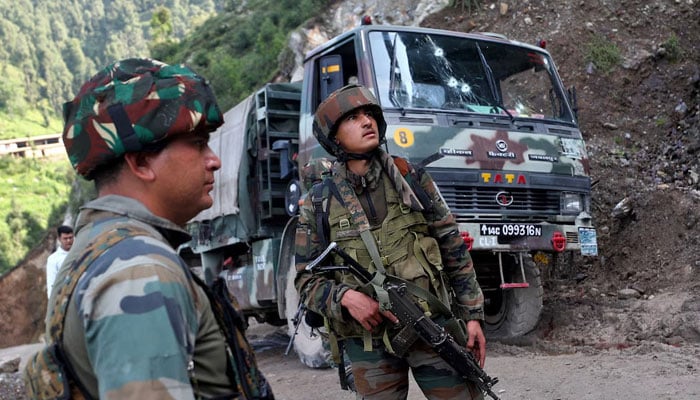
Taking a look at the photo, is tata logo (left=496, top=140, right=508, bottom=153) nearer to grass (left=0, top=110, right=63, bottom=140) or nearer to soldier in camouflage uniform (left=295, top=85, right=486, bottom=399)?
soldier in camouflage uniform (left=295, top=85, right=486, bottom=399)

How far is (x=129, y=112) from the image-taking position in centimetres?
128

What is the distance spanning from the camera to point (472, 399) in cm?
273

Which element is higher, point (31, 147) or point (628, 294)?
point (31, 147)

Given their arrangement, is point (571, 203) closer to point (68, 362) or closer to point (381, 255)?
point (381, 255)

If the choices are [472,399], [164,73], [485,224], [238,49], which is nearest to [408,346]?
[472,399]

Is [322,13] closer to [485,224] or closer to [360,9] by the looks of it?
[360,9]

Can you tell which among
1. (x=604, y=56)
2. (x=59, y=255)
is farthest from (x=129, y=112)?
(x=604, y=56)

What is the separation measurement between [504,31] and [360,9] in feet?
20.0

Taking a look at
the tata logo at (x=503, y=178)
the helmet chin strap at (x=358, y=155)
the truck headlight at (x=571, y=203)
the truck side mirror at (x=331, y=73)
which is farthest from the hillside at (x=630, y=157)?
the helmet chin strap at (x=358, y=155)

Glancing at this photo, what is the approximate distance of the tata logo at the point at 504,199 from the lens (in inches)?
221

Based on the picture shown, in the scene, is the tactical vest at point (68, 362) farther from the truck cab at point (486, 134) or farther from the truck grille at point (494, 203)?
the truck grille at point (494, 203)

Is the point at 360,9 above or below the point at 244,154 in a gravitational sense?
above

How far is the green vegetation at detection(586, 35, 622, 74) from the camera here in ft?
39.0

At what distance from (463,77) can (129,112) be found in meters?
4.77
